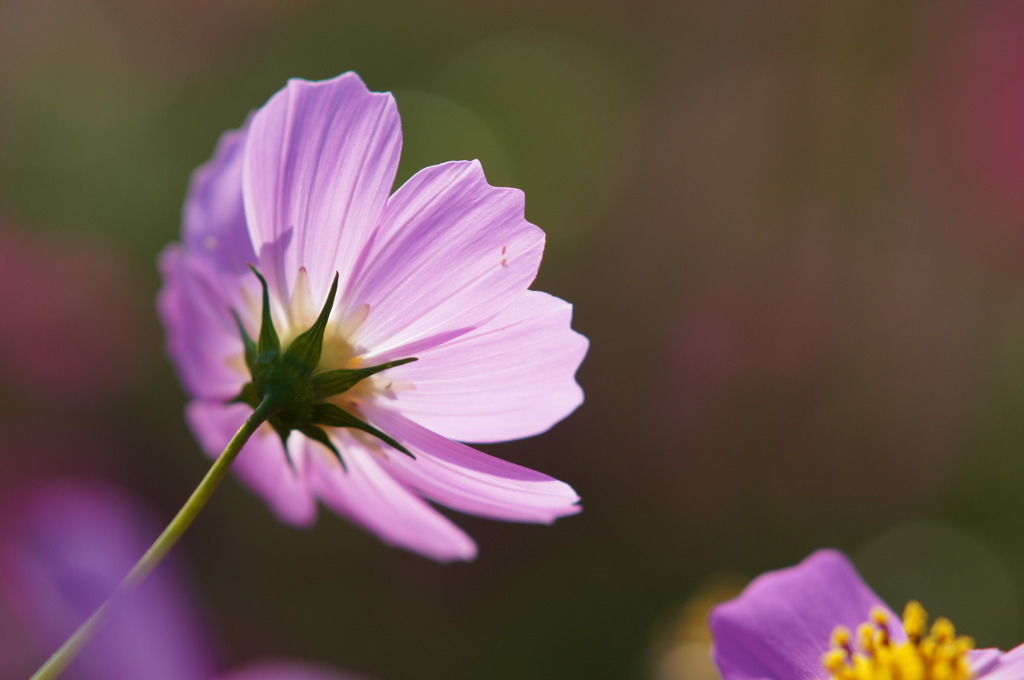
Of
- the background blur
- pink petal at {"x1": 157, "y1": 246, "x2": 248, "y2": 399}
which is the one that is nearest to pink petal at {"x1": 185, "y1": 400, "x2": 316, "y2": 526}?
pink petal at {"x1": 157, "y1": 246, "x2": 248, "y2": 399}

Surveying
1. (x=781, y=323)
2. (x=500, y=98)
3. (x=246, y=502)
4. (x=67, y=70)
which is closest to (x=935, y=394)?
(x=781, y=323)

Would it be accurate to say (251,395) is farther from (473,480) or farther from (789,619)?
(789,619)

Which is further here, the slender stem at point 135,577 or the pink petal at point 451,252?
the pink petal at point 451,252

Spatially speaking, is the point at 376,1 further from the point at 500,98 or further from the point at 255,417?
the point at 255,417

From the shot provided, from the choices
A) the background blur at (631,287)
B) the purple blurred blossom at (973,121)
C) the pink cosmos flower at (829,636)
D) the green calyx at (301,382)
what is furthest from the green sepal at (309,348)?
the purple blurred blossom at (973,121)

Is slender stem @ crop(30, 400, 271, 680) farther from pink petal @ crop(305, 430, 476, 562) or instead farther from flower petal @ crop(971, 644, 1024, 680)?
flower petal @ crop(971, 644, 1024, 680)

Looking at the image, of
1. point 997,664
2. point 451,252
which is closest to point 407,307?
point 451,252

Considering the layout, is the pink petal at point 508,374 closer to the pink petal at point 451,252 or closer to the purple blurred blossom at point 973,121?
the pink petal at point 451,252
